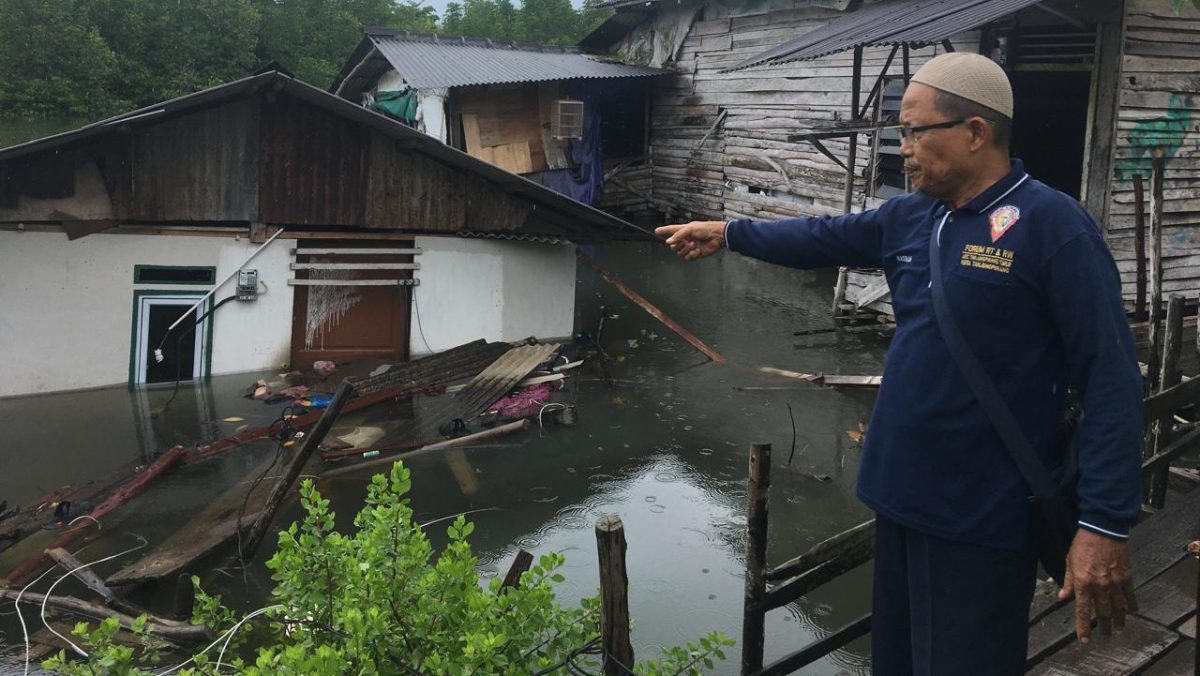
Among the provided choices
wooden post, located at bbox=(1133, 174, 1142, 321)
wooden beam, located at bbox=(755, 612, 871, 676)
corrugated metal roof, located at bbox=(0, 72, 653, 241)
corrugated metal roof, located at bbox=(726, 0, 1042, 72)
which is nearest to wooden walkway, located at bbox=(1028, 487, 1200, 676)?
wooden beam, located at bbox=(755, 612, 871, 676)

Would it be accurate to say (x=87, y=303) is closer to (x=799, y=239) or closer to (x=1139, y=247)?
(x=799, y=239)

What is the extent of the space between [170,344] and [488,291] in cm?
389

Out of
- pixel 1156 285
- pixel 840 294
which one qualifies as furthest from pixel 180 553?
pixel 840 294

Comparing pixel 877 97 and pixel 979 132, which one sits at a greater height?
pixel 877 97

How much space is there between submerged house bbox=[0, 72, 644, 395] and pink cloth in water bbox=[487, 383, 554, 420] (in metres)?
1.90

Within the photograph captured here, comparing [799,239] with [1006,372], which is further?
[799,239]

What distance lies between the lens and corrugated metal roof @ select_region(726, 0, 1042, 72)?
896cm

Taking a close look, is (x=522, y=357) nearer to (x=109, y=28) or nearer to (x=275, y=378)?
(x=275, y=378)

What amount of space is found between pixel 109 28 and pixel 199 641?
78.2 ft

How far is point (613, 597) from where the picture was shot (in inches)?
135

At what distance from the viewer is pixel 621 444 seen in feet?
30.1

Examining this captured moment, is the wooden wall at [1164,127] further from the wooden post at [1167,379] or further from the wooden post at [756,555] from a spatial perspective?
the wooden post at [756,555]

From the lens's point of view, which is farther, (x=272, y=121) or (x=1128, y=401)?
(x=272, y=121)

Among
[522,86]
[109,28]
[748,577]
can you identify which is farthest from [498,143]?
[748,577]
